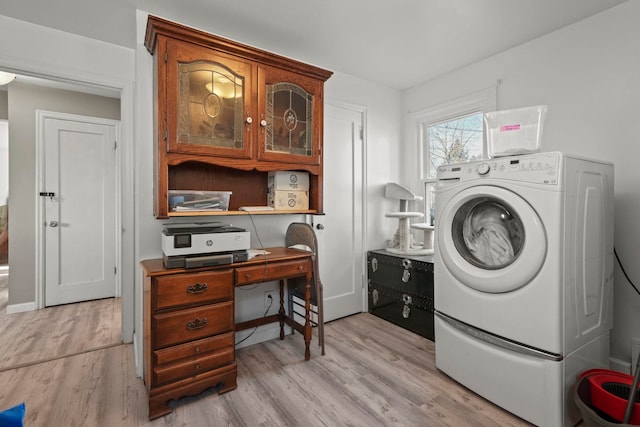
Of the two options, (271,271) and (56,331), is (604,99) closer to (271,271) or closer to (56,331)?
(271,271)

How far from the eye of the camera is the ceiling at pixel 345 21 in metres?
1.92

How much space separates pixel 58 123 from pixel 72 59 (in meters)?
1.53

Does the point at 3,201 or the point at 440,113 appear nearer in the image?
the point at 440,113

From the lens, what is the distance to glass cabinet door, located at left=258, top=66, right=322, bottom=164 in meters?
2.12

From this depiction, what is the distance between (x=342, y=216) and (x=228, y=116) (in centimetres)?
146

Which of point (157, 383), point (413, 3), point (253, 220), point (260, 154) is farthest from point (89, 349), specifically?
point (413, 3)

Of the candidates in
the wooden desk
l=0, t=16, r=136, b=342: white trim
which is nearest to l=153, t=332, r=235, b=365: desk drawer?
the wooden desk

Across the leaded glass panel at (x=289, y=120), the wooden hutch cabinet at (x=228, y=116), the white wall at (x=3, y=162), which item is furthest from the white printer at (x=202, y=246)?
the white wall at (x=3, y=162)

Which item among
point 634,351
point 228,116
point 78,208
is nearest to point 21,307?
point 78,208

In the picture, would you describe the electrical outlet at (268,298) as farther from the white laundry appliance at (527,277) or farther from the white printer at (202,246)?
the white laundry appliance at (527,277)

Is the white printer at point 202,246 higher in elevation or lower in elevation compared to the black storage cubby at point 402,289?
higher

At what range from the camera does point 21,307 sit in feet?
10.3

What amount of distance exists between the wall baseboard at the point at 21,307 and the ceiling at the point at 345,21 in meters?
2.70

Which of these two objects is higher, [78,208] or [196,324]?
[78,208]
